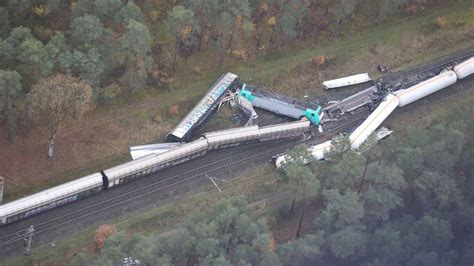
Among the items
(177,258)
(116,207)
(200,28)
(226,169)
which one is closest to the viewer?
(177,258)

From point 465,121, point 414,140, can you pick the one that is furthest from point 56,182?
point 465,121

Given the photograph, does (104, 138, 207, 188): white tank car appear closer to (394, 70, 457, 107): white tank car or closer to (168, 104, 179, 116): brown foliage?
(168, 104, 179, 116): brown foliage

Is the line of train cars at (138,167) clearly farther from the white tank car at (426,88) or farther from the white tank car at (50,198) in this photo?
the white tank car at (426,88)

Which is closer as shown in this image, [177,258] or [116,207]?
[177,258]

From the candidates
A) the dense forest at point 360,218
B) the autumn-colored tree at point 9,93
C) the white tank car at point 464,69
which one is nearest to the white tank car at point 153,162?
the dense forest at point 360,218

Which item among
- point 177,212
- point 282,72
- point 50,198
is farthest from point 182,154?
point 282,72

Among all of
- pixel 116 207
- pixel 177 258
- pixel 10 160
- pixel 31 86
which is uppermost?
pixel 31 86

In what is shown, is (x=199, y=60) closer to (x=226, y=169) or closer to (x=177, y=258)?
(x=226, y=169)
